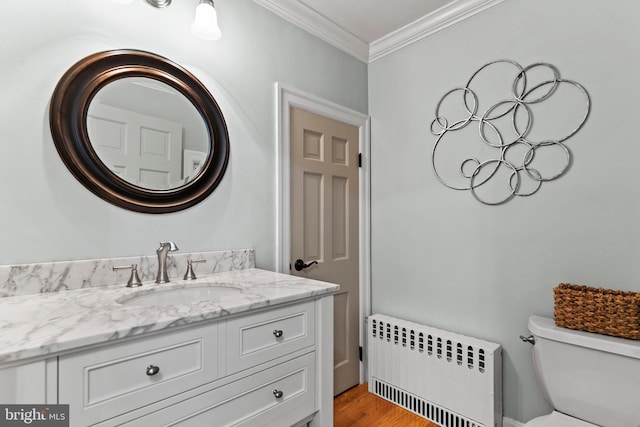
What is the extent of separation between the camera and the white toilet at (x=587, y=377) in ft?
4.00

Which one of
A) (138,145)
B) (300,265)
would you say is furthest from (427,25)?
(138,145)

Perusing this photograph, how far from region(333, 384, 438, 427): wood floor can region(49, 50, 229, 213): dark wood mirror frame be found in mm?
1548

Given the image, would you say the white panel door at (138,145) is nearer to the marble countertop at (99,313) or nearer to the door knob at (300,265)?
the marble countertop at (99,313)

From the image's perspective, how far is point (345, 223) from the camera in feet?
7.50

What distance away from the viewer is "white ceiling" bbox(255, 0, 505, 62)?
192 cm

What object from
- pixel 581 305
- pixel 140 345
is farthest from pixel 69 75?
pixel 581 305

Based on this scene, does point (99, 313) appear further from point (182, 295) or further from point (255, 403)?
point (255, 403)

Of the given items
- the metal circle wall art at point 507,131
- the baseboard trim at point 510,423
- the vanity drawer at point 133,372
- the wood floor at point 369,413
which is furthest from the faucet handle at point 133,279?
the baseboard trim at point 510,423

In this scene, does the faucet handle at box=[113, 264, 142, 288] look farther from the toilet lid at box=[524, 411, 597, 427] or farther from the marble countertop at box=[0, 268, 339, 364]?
the toilet lid at box=[524, 411, 597, 427]

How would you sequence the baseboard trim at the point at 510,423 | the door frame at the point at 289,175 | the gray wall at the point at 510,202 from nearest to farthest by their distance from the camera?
the gray wall at the point at 510,202
the baseboard trim at the point at 510,423
the door frame at the point at 289,175

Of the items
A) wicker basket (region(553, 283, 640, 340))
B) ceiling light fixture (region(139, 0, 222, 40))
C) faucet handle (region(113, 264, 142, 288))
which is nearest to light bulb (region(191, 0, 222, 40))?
ceiling light fixture (region(139, 0, 222, 40))

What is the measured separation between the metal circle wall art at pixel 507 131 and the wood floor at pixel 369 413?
1371 millimetres

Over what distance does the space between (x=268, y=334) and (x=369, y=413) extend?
50.4 inches

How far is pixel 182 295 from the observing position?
134cm
